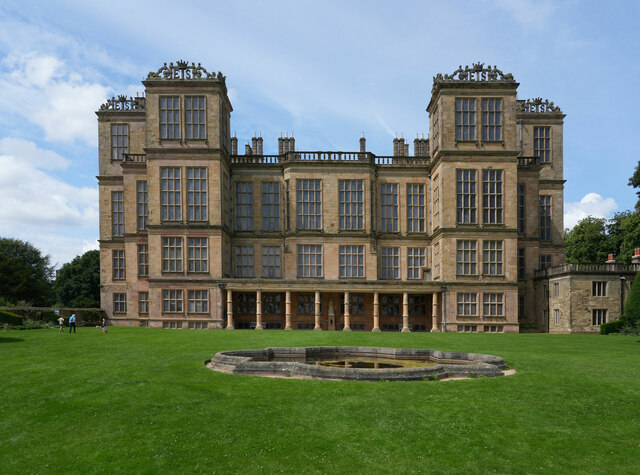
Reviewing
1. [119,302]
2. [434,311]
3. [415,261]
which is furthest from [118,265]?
[434,311]

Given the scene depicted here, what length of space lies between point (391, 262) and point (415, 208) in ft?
20.7

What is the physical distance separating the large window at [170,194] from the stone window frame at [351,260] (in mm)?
16611

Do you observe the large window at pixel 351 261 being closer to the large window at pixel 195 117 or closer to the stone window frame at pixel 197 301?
the stone window frame at pixel 197 301

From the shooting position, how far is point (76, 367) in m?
Result: 17.0

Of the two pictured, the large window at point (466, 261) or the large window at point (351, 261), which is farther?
the large window at point (351, 261)

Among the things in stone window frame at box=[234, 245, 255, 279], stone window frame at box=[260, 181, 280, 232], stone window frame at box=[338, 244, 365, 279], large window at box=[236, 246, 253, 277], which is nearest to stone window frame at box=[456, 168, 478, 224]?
stone window frame at box=[338, 244, 365, 279]

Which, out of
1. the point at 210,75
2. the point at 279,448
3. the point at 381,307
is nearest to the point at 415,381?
the point at 279,448

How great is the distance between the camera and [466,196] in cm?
4478

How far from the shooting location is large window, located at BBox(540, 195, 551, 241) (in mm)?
50969

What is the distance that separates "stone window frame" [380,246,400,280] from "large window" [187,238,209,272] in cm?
1821

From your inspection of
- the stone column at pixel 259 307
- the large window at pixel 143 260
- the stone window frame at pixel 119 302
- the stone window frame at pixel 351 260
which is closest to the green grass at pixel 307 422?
the stone column at pixel 259 307

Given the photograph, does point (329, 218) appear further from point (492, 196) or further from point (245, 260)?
point (492, 196)

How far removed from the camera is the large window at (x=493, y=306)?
1737 inches

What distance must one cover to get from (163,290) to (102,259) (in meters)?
11.1
